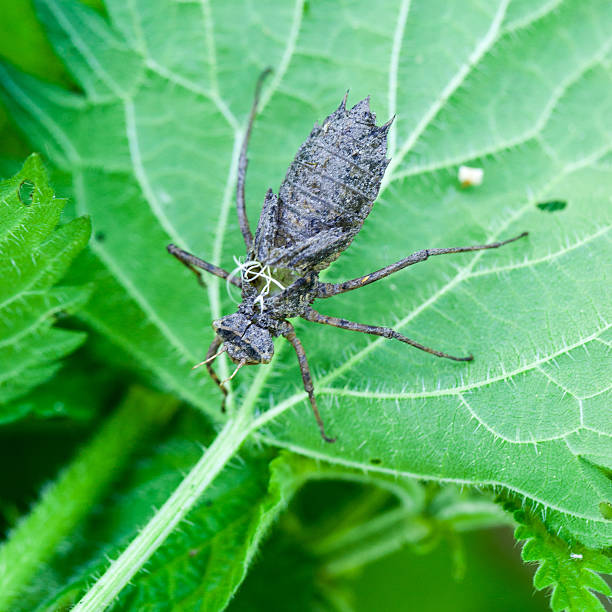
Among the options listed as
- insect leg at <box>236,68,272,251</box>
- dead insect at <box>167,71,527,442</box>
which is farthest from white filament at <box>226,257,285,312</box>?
insect leg at <box>236,68,272,251</box>

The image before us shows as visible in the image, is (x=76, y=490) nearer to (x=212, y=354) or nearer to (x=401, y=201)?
(x=212, y=354)

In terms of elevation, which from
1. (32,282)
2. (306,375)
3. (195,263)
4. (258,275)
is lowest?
(32,282)

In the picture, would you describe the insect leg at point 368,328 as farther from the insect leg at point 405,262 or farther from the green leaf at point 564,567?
the green leaf at point 564,567

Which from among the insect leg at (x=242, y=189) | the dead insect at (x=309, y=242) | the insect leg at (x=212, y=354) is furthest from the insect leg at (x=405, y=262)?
the insect leg at (x=212, y=354)

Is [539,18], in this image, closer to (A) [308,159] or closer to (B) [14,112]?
(A) [308,159]

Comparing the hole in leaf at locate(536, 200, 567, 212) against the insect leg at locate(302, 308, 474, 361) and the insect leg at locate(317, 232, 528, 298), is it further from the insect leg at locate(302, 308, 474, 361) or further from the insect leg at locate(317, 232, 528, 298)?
the insect leg at locate(302, 308, 474, 361)

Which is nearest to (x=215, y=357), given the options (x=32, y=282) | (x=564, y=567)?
(x=32, y=282)
